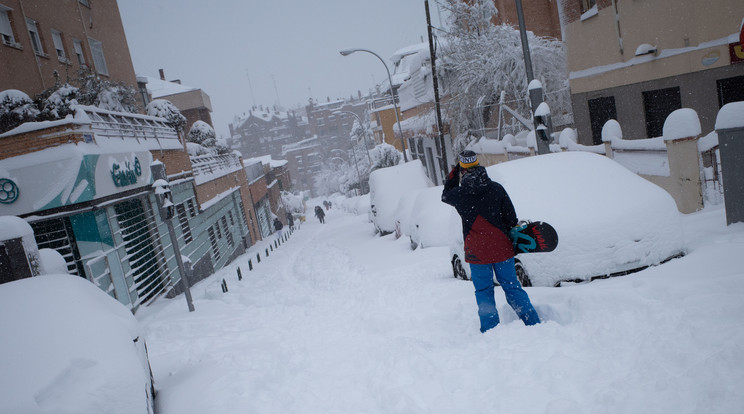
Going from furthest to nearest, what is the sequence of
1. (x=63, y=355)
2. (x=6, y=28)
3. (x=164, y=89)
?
(x=164, y=89) < (x=6, y=28) < (x=63, y=355)

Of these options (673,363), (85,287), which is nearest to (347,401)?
(673,363)

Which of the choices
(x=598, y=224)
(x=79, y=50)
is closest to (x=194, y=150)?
(x=79, y=50)

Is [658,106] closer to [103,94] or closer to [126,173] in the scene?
[126,173]

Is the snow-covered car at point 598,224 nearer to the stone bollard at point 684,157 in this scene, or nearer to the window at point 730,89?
the stone bollard at point 684,157

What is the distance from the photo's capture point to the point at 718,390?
2.59m

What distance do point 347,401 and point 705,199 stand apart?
24.5 feet

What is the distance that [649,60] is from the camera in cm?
1120

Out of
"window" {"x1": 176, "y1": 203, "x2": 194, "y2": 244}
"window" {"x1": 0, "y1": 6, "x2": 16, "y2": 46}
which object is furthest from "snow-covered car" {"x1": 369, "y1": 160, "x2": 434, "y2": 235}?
"window" {"x1": 0, "y1": 6, "x2": 16, "y2": 46}

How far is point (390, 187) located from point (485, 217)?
12.9 metres

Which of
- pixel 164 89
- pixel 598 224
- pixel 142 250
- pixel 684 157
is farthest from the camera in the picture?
pixel 164 89

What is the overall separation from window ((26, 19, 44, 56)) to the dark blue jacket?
1694 centimetres

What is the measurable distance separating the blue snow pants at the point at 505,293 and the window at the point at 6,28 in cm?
1623

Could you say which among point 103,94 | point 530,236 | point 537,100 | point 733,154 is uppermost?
point 103,94

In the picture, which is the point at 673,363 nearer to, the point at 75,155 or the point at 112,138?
the point at 75,155
